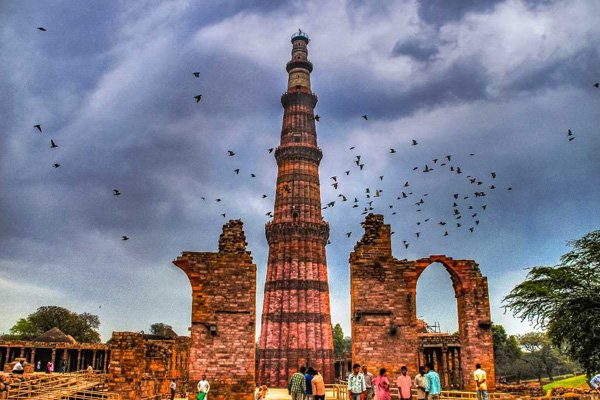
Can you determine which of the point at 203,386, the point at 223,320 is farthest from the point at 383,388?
the point at 223,320

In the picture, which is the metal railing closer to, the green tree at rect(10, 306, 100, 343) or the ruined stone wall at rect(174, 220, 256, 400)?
the ruined stone wall at rect(174, 220, 256, 400)

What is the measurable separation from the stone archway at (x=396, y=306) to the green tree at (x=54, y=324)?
55.1m

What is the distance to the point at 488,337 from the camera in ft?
53.5

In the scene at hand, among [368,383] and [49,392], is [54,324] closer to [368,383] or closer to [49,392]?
[49,392]

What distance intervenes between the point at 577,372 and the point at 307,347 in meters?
38.8

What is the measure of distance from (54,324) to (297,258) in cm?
3858

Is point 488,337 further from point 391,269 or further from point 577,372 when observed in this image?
point 577,372

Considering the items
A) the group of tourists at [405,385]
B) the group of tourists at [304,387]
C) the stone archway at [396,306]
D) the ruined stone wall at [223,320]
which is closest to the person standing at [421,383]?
the group of tourists at [405,385]

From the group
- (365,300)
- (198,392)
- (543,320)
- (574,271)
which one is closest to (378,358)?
(365,300)

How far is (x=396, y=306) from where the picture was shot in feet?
51.5

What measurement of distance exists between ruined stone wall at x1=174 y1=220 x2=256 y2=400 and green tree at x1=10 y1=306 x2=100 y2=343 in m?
53.2

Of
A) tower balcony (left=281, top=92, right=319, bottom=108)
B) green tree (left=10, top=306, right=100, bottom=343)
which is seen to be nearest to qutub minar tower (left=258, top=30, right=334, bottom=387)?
tower balcony (left=281, top=92, right=319, bottom=108)

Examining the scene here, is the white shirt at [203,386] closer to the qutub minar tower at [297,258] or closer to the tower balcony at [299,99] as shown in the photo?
the qutub minar tower at [297,258]

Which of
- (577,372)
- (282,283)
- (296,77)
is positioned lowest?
(577,372)
